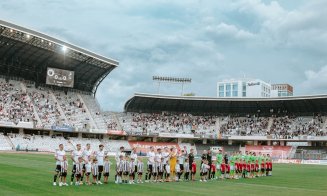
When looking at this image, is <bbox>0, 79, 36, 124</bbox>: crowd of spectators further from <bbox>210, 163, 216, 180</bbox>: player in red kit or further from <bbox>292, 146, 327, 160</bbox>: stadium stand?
<bbox>292, 146, 327, 160</bbox>: stadium stand

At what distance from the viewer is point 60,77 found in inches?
2918

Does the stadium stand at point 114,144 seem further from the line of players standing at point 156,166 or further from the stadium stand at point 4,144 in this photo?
the line of players standing at point 156,166

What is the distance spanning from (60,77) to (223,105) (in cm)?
3417

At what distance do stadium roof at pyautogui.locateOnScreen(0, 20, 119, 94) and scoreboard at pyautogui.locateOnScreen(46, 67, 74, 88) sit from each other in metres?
1.39

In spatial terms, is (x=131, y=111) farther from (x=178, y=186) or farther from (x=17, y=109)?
(x=178, y=186)

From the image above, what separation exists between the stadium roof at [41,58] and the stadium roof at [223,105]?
1080 cm

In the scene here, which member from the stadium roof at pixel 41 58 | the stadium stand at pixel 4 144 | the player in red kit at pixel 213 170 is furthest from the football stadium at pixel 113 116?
the player in red kit at pixel 213 170

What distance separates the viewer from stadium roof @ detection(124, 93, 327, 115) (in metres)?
81.9

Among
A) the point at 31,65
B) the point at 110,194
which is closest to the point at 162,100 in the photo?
the point at 31,65

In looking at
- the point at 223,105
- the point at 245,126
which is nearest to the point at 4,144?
the point at 223,105

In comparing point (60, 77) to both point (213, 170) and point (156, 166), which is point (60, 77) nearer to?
point (213, 170)

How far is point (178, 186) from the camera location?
21938mm

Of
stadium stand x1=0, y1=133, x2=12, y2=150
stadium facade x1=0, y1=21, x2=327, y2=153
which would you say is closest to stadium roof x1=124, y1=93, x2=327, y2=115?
stadium facade x1=0, y1=21, x2=327, y2=153

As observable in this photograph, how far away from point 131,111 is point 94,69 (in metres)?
14.9
